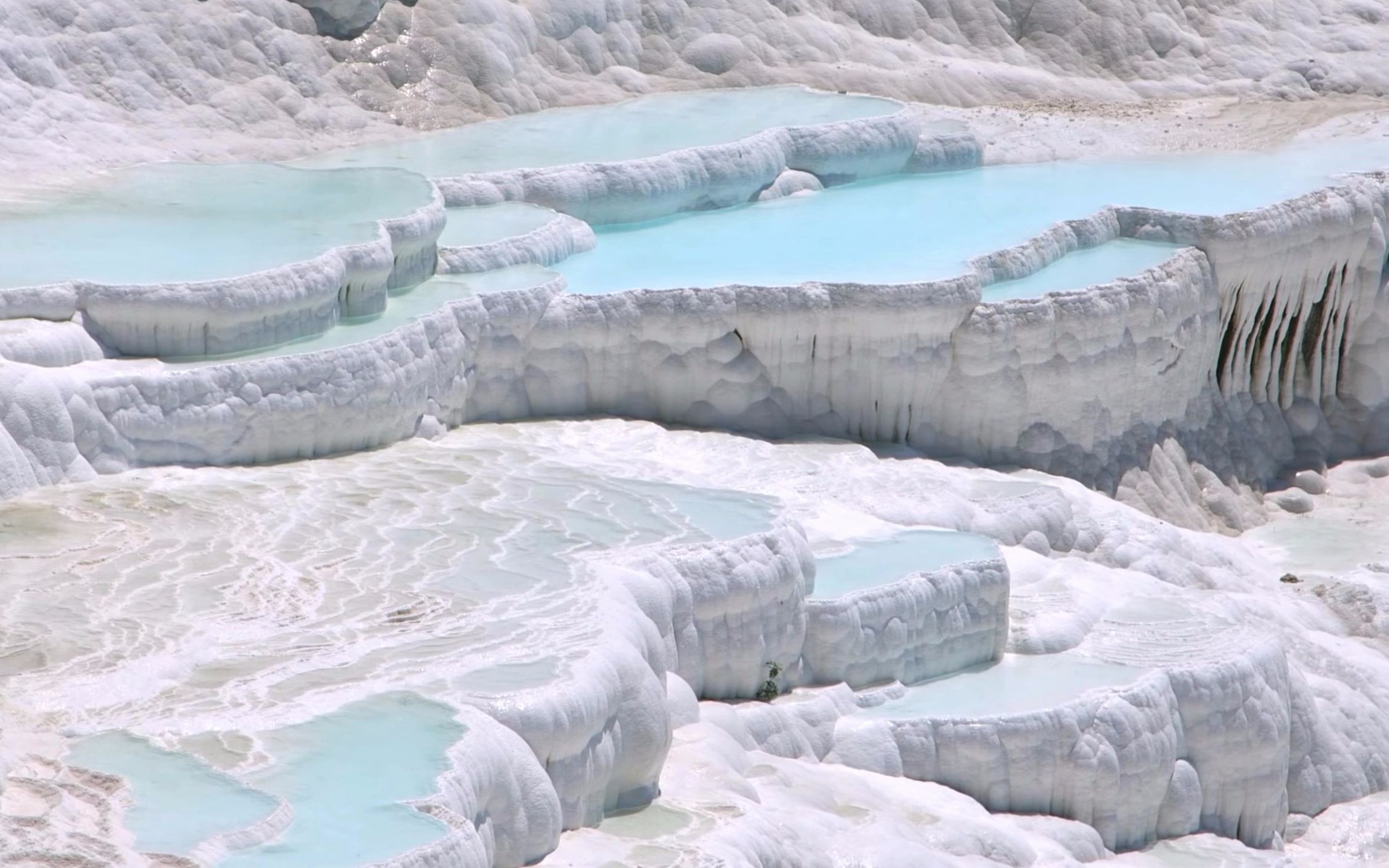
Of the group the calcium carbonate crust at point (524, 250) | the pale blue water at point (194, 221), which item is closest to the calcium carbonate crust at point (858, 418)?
the calcium carbonate crust at point (524, 250)

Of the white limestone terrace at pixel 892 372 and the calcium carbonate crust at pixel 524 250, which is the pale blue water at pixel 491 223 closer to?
the calcium carbonate crust at pixel 524 250

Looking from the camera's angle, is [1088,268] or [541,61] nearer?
[1088,268]

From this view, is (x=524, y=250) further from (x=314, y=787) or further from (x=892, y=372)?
(x=314, y=787)

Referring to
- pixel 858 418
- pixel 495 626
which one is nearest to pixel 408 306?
pixel 858 418

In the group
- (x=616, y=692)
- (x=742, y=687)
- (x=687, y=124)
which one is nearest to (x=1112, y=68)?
(x=687, y=124)

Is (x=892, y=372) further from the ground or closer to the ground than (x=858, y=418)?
further from the ground

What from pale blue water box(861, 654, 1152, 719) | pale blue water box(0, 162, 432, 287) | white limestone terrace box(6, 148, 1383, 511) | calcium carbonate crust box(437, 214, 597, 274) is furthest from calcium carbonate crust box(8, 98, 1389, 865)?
pale blue water box(0, 162, 432, 287)
